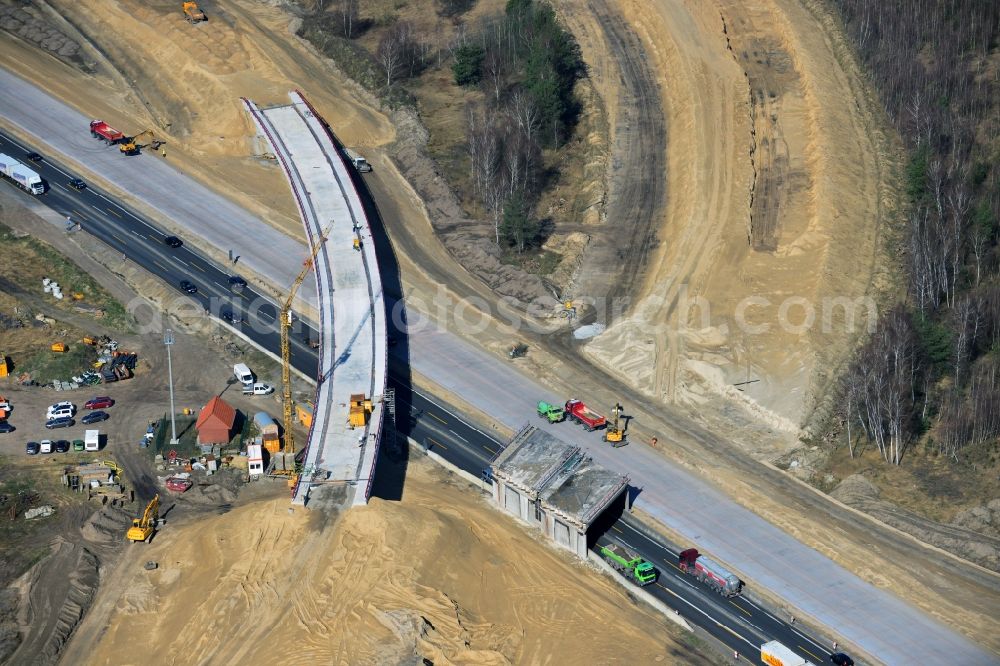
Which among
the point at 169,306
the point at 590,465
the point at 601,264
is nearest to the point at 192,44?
the point at 169,306

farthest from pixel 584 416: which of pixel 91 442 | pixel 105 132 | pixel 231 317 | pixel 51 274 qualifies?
pixel 105 132

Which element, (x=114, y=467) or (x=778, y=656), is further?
(x=114, y=467)

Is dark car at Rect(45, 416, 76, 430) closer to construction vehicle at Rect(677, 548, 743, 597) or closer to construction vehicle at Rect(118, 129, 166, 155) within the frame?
construction vehicle at Rect(118, 129, 166, 155)

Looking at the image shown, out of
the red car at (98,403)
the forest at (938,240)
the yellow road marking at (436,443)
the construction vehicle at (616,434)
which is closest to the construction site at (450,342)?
the red car at (98,403)

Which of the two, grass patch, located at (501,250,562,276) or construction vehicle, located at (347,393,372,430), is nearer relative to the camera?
construction vehicle, located at (347,393,372,430)

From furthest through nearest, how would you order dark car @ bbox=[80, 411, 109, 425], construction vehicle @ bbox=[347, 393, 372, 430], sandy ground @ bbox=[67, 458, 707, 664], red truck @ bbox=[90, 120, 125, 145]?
1. red truck @ bbox=[90, 120, 125, 145]
2. dark car @ bbox=[80, 411, 109, 425]
3. construction vehicle @ bbox=[347, 393, 372, 430]
4. sandy ground @ bbox=[67, 458, 707, 664]

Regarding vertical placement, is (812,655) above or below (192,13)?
below

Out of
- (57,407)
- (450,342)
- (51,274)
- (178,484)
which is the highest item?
(450,342)

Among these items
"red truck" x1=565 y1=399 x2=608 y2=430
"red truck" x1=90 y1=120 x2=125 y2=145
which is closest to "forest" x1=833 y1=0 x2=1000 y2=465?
"red truck" x1=565 y1=399 x2=608 y2=430

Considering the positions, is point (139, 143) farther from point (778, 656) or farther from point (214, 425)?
point (778, 656)
